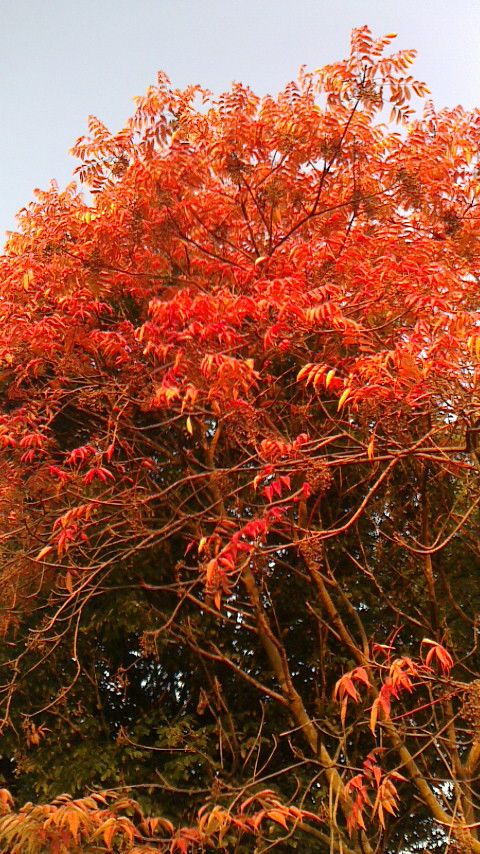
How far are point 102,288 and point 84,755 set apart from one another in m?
3.70

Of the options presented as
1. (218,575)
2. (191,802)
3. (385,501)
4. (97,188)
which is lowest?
(191,802)

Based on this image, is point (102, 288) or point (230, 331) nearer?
point (230, 331)

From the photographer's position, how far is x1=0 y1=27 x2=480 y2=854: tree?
19.3 feet

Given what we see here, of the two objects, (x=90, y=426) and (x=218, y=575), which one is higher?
(x=90, y=426)

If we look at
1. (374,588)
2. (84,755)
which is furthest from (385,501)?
(84,755)

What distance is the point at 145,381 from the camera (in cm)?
658

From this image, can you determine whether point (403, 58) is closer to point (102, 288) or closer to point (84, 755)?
point (102, 288)

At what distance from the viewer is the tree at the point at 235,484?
19.3 feet

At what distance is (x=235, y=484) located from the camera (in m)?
6.56

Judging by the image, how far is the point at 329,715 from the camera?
6.47m

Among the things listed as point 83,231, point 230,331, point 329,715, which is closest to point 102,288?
point 83,231

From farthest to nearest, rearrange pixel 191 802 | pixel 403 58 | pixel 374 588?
1. pixel 374 588
2. pixel 191 802
3. pixel 403 58

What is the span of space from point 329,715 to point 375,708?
2603 millimetres

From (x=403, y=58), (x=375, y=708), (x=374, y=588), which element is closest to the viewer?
(x=375, y=708)
